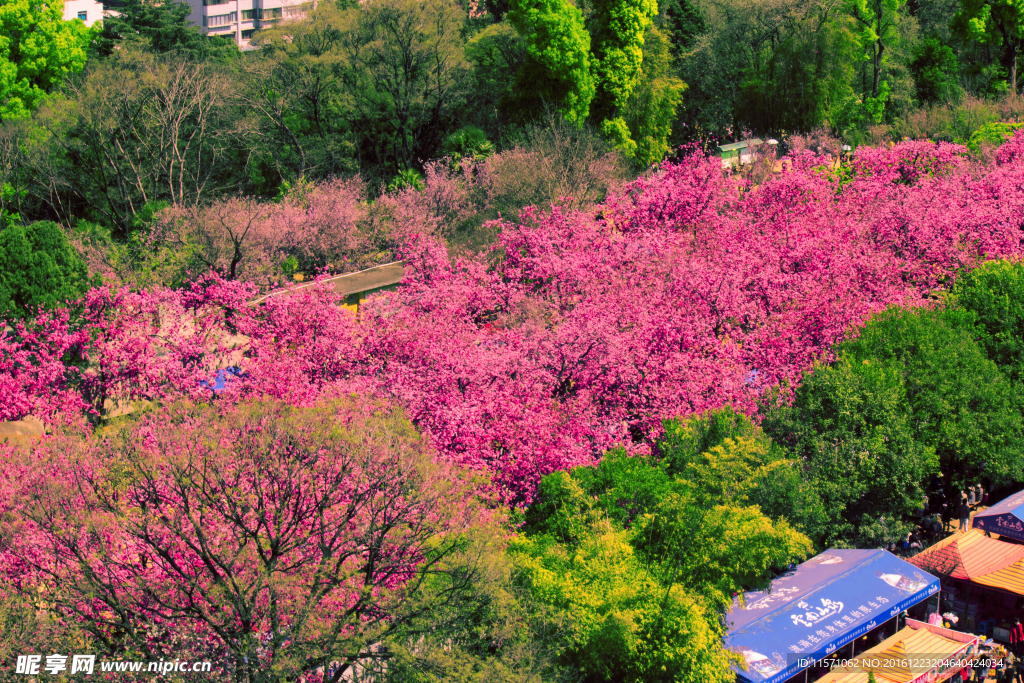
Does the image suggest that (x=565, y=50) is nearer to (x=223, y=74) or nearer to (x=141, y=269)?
(x=223, y=74)

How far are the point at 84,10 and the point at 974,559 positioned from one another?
10319 cm

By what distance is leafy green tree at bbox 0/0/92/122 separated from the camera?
51.0 metres

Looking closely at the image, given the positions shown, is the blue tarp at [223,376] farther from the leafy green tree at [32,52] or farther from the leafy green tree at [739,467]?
the leafy green tree at [32,52]

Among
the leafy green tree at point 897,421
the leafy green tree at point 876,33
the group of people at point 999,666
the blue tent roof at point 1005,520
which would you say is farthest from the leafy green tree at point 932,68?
the group of people at point 999,666

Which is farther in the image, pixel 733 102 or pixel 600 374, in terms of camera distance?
pixel 733 102

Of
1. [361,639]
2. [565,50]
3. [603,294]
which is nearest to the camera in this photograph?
[361,639]

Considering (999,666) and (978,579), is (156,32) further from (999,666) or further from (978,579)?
(999,666)

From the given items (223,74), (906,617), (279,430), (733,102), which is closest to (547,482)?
(279,430)

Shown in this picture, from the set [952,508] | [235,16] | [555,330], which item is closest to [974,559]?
[952,508]

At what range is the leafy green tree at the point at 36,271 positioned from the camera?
27781 millimetres

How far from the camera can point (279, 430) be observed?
578 inches

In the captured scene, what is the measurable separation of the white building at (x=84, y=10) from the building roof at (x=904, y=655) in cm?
10109

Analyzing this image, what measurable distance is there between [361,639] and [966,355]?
61.7 feet

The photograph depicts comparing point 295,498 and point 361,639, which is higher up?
point 295,498
